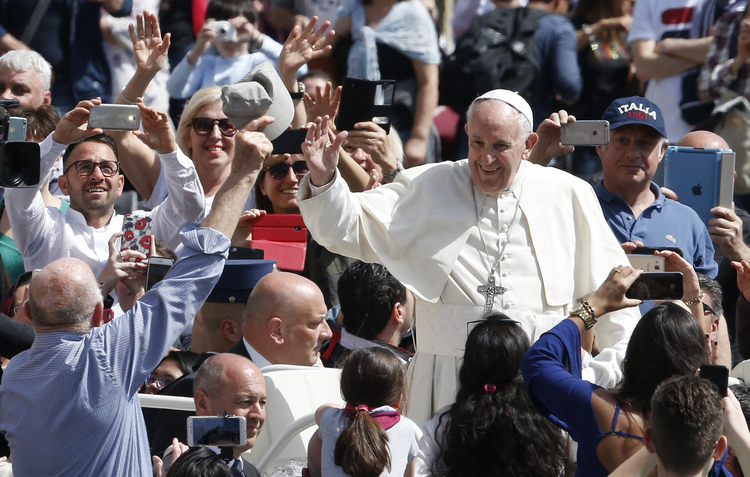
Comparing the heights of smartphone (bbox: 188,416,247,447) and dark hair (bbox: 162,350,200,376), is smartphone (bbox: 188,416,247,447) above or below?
above

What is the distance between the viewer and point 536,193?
4.78 meters

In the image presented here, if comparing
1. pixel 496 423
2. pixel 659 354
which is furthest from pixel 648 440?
pixel 496 423

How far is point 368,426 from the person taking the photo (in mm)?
3293

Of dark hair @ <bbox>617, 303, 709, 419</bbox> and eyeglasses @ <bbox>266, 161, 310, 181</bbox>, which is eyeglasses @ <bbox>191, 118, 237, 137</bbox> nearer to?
eyeglasses @ <bbox>266, 161, 310, 181</bbox>

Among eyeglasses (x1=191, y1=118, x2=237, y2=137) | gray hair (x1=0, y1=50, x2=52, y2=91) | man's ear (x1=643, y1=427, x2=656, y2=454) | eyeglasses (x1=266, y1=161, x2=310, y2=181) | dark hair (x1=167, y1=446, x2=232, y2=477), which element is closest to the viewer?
man's ear (x1=643, y1=427, x2=656, y2=454)

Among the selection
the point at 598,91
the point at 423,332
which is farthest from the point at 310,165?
the point at 598,91

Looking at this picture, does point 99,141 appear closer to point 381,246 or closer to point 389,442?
point 381,246

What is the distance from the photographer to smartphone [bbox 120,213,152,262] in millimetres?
5008

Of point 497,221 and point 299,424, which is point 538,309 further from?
point 299,424

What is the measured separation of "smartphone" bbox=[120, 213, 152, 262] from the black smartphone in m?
1.08

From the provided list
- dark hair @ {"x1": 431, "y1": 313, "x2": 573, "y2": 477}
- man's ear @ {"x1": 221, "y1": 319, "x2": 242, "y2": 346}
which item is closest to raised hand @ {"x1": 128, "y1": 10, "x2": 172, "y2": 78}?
man's ear @ {"x1": 221, "y1": 319, "x2": 242, "y2": 346}

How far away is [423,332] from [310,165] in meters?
0.92

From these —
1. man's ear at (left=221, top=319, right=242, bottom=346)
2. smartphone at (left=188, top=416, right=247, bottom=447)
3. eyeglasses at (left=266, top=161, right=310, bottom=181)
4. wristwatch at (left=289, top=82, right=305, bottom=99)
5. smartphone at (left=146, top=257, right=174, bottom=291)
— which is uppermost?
wristwatch at (left=289, top=82, right=305, bottom=99)

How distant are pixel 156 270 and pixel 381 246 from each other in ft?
3.48
